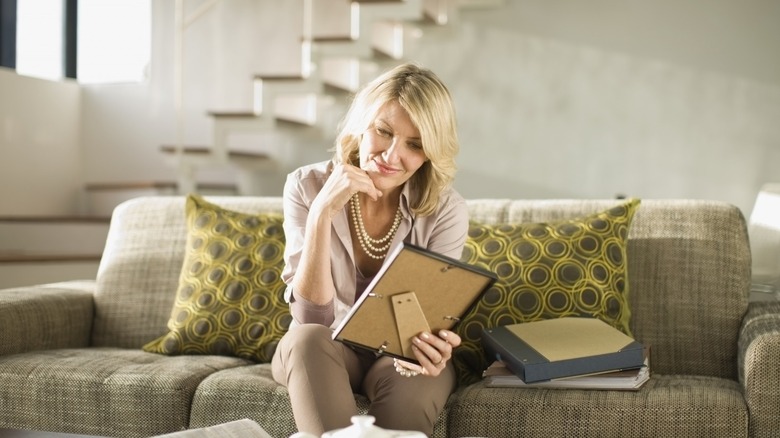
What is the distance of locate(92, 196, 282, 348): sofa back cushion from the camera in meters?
2.73

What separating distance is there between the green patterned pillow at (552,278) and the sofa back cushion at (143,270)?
2.40 feet

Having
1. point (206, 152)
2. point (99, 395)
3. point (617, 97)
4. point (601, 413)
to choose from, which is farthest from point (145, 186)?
point (601, 413)

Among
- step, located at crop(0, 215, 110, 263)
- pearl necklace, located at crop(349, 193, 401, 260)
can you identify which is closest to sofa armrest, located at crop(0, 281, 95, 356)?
pearl necklace, located at crop(349, 193, 401, 260)

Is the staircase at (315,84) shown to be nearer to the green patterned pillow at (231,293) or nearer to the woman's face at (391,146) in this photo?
the green patterned pillow at (231,293)

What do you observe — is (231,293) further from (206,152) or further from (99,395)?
(206,152)

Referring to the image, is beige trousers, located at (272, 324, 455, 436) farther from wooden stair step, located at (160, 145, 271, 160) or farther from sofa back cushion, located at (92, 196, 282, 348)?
wooden stair step, located at (160, 145, 271, 160)

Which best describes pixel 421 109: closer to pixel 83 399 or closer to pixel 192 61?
pixel 83 399

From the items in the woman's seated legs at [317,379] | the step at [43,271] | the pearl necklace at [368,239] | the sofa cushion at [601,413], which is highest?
the pearl necklace at [368,239]

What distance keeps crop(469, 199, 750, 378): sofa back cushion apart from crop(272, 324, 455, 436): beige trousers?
0.69 m

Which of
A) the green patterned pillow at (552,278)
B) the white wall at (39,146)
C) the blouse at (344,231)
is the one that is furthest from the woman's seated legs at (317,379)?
the white wall at (39,146)

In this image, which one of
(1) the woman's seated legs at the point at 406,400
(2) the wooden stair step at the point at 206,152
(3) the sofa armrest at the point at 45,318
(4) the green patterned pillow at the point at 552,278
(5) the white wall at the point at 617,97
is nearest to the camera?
(1) the woman's seated legs at the point at 406,400

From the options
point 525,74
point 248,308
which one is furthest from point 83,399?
point 525,74

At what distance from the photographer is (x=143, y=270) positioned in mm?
2793

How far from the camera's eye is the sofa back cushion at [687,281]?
2406 millimetres
